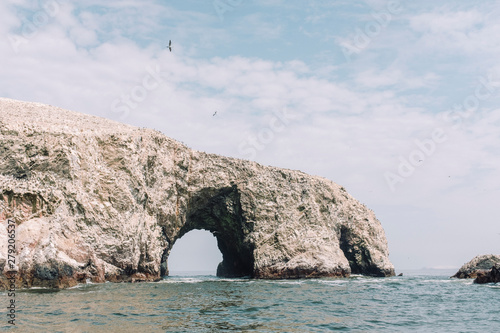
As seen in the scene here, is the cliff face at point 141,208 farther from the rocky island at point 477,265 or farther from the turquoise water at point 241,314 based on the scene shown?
the rocky island at point 477,265

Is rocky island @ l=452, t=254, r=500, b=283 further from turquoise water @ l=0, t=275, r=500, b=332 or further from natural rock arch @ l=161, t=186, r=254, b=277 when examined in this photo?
turquoise water @ l=0, t=275, r=500, b=332

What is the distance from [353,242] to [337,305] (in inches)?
1519

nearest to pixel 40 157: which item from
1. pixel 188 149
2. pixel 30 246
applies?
pixel 30 246

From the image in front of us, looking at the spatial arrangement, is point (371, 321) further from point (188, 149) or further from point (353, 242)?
point (353, 242)

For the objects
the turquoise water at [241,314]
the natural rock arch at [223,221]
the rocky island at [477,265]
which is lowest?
the rocky island at [477,265]

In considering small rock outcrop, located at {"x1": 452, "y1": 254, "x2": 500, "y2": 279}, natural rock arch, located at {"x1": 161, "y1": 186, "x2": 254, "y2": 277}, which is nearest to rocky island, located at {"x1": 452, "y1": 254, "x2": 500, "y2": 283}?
small rock outcrop, located at {"x1": 452, "y1": 254, "x2": 500, "y2": 279}

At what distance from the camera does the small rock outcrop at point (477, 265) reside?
53.3 meters

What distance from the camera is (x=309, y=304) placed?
20.6 meters

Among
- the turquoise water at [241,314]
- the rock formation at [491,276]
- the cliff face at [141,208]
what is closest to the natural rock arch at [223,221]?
the cliff face at [141,208]

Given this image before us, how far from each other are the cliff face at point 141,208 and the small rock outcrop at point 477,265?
9961 mm

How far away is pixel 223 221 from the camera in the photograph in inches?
1993

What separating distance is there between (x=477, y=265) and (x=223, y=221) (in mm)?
36841

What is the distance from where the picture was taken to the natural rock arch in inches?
1825

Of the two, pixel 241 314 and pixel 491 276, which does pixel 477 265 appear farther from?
pixel 241 314
